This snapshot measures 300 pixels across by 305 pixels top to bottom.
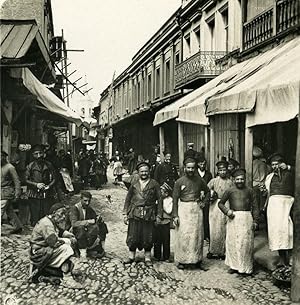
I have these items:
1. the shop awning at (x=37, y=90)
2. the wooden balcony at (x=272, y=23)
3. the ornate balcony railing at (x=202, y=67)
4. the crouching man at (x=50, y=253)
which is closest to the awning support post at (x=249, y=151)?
the wooden balcony at (x=272, y=23)

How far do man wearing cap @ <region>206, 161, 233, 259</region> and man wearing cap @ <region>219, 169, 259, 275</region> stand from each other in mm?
831

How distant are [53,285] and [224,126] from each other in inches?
257

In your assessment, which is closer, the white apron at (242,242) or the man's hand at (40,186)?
the white apron at (242,242)

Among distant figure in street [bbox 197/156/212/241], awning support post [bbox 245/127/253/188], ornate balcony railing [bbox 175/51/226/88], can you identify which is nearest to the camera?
awning support post [bbox 245/127/253/188]

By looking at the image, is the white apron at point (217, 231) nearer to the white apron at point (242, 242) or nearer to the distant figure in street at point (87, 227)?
the white apron at point (242, 242)

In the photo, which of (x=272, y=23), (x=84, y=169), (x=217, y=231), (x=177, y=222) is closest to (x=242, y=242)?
(x=177, y=222)

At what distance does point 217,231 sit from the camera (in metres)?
6.34

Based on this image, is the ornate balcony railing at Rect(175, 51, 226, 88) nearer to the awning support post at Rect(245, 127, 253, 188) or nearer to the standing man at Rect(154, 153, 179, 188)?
the standing man at Rect(154, 153, 179, 188)

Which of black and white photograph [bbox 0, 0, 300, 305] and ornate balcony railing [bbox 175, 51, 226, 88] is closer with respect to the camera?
black and white photograph [bbox 0, 0, 300, 305]

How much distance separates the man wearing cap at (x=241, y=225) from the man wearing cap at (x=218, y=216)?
0.83 meters

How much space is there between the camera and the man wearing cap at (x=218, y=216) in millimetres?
6316

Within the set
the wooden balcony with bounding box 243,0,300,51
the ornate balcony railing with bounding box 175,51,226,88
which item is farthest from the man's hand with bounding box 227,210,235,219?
the ornate balcony railing with bounding box 175,51,226,88

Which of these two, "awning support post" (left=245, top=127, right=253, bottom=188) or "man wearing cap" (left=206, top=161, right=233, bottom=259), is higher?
"awning support post" (left=245, top=127, right=253, bottom=188)

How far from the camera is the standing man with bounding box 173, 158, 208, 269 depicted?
5676 millimetres
